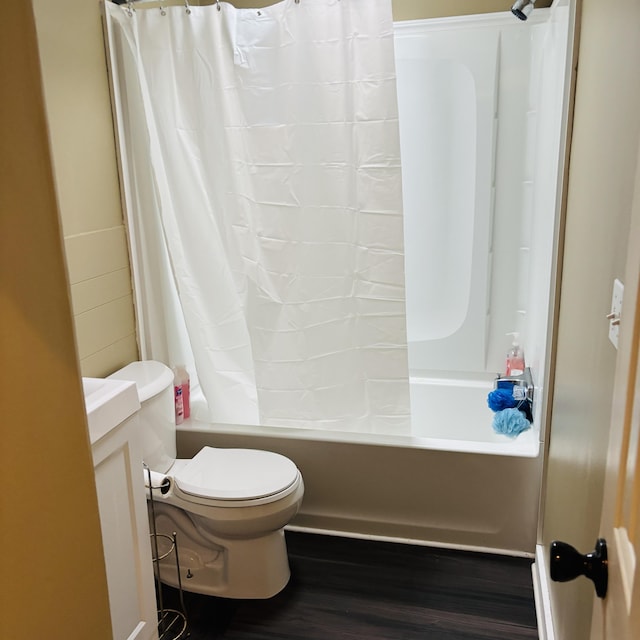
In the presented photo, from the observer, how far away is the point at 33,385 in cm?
75

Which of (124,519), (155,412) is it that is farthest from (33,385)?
(155,412)

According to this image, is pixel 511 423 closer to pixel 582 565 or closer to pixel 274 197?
pixel 274 197

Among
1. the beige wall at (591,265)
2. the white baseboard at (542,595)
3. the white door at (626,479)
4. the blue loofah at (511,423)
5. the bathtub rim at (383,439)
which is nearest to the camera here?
the white door at (626,479)

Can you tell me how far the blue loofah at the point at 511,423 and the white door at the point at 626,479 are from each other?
5.57 feet

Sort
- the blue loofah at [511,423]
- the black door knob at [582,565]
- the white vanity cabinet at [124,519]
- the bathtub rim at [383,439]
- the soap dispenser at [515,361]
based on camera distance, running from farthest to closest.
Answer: the soap dispenser at [515,361] → the blue loofah at [511,423] → the bathtub rim at [383,439] → the white vanity cabinet at [124,519] → the black door knob at [582,565]

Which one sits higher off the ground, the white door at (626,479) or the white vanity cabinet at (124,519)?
the white door at (626,479)

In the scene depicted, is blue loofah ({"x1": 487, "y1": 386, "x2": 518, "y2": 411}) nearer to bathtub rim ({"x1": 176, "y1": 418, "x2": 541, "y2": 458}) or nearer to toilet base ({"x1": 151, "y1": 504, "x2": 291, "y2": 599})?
bathtub rim ({"x1": 176, "y1": 418, "x2": 541, "y2": 458})

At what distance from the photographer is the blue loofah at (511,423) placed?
2.41 metres

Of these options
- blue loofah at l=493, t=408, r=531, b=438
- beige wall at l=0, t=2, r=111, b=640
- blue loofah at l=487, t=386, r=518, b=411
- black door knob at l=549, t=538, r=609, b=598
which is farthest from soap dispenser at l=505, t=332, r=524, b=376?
beige wall at l=0, t=2, r=111, b=640

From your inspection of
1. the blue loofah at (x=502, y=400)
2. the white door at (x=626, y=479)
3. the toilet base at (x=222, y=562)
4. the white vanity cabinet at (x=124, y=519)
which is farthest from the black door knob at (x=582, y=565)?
the blue loofah at (x=502, y=400)

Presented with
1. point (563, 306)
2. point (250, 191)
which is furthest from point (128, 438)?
point (563, 306)

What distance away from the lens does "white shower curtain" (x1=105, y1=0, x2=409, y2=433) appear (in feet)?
7.27

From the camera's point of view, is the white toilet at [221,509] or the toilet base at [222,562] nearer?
the white toilet at [221,509]

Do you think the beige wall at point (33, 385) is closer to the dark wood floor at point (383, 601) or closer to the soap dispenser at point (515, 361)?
the dark wood floor at point (383, 601)
